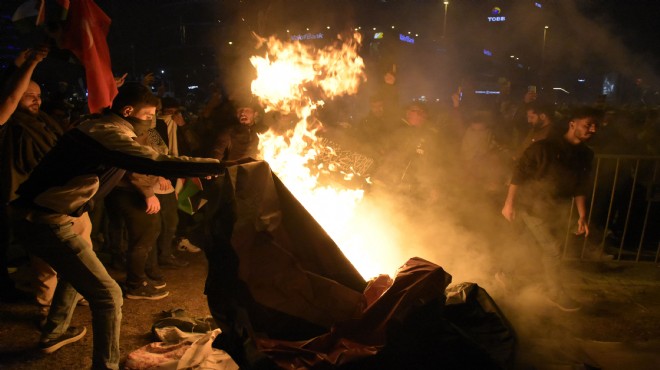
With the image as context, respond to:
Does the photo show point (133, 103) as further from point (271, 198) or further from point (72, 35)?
point (271, 198)

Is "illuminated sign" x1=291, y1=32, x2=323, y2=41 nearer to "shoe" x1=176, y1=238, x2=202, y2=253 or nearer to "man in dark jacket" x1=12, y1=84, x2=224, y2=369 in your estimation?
"shoe" x1=176, y1=238, x2=202, y2=253

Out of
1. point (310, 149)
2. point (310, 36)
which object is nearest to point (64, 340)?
point (310, 149)

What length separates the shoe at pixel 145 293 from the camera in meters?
5.15

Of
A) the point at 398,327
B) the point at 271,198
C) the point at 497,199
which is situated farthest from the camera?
the point at 497,199

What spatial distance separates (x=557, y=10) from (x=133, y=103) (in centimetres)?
1508

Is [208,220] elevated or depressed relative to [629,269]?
elevated

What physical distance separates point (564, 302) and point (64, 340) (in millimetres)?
5104

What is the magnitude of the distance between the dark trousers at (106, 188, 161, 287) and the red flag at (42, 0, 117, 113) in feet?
3.10

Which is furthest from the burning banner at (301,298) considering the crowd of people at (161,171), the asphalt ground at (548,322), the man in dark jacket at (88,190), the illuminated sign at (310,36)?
the illuminated sign at (310,36)

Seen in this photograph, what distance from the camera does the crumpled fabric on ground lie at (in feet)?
11.8

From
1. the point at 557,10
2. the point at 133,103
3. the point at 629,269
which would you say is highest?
the point at 557,10

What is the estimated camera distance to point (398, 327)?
288cm

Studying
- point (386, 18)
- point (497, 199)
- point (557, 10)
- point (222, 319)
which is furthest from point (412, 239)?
point (386, 18)

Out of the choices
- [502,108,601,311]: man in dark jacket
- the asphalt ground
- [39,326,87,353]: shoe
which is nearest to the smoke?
the asphalt ground
